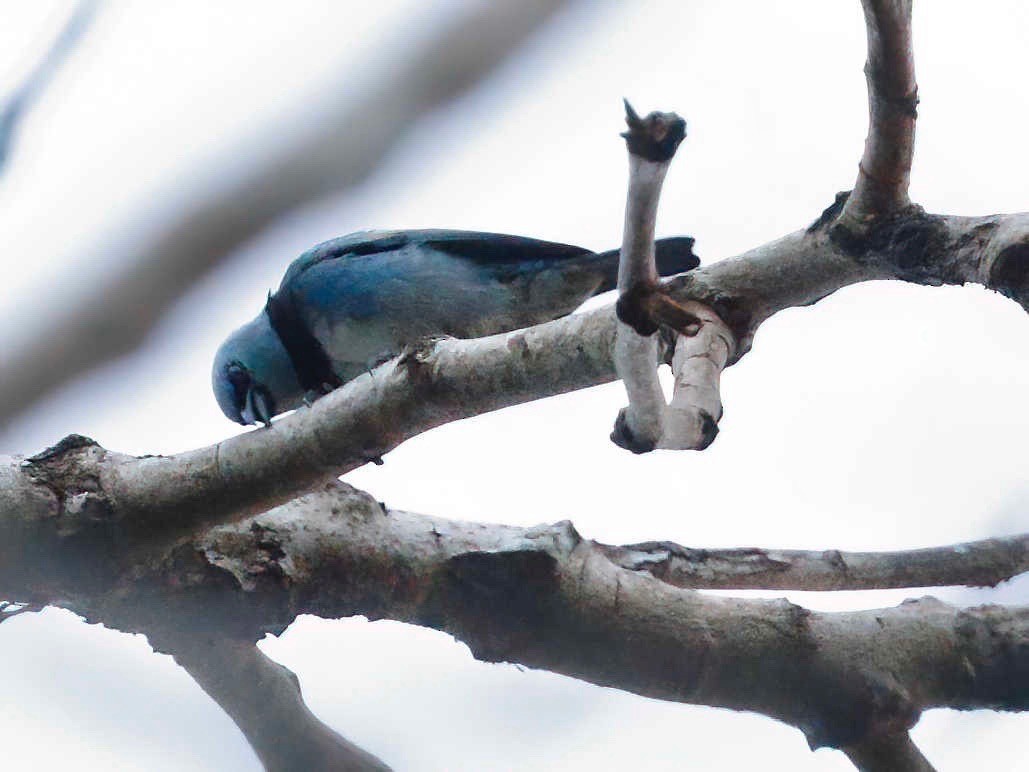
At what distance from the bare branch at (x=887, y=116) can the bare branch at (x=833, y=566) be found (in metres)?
1.25

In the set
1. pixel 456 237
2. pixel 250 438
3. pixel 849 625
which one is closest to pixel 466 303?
pixel 456 237

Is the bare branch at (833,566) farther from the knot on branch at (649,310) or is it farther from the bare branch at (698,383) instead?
the knot on branch at (649,310)

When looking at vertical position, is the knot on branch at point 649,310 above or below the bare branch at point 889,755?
above

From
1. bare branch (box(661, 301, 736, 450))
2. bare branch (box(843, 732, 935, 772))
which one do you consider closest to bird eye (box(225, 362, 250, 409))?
bare branch (box(661, 301, 736, 450))

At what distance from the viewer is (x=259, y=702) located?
126 inches

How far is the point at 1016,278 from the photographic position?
8.46 feet

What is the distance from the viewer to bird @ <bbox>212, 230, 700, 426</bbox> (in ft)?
17.1

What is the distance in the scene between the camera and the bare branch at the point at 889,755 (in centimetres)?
283

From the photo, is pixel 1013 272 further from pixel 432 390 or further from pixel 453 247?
pixel 453 247

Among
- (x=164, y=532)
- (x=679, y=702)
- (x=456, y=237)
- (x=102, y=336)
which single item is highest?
(x=456, y=237)

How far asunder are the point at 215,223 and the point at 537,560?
2.19 metres

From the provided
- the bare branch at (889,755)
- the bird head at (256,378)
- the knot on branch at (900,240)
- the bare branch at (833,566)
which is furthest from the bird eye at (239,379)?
the bare branch at (889,755)

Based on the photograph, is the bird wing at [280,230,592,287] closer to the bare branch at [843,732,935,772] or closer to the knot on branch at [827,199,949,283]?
the knot on branch at [827,199,949,283]

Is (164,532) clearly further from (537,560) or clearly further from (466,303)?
(466,303)
